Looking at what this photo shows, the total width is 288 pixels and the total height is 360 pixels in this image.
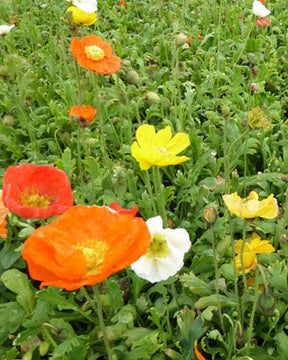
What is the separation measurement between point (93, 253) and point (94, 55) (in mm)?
1016

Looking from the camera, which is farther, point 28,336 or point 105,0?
point 105,0

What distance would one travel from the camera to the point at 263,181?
1.89 m

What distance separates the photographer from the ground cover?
3.21 feet

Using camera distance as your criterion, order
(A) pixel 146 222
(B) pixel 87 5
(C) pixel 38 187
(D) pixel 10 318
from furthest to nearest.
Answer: (B) pixel 87 5 → (D) pixel 10 318 → (C) pixel 38 187 → (A) pixel 146 222

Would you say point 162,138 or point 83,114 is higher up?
point 162,138

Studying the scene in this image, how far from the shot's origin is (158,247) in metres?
1.11

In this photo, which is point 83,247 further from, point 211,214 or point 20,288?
point 20,288

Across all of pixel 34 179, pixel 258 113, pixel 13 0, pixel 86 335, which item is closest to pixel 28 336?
pixel 86 335

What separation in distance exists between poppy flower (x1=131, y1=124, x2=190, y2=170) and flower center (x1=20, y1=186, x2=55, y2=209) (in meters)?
0.22

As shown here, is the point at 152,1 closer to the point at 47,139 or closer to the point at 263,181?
the point at 47,139

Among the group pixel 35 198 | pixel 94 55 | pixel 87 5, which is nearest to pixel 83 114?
pixel 94 55

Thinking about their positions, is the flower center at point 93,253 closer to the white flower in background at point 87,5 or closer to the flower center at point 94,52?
the flower center at point 94,52

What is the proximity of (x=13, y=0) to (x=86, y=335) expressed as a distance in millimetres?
3417

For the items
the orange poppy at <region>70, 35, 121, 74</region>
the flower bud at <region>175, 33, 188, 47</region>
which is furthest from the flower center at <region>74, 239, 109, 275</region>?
the flower bud at <region>175, 33, 188, 47</region>
